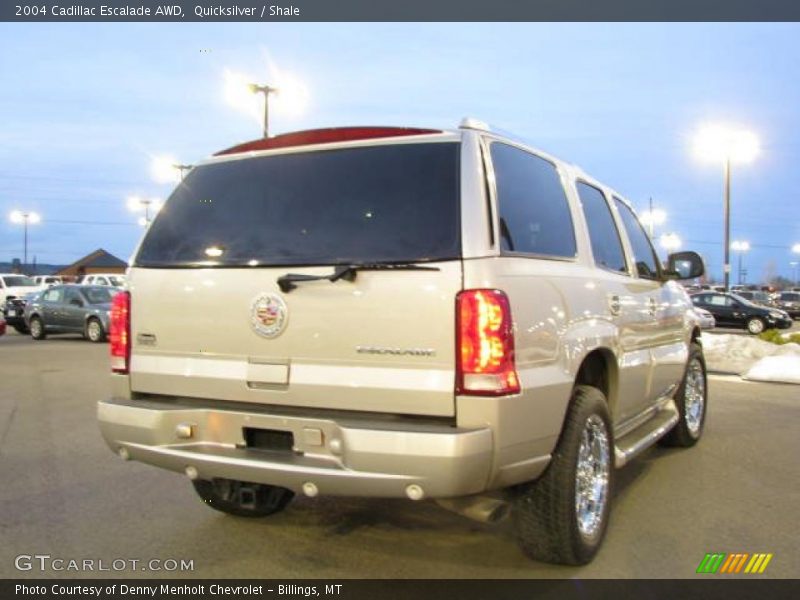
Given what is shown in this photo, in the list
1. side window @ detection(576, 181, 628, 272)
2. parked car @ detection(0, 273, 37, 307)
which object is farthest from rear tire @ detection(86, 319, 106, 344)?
side window @ detection(576, 181, 628, 272)

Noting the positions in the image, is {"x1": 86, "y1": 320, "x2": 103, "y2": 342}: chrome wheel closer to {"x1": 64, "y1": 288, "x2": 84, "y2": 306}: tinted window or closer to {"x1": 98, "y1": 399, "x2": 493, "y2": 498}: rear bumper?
{"x1": 64, "y1": 288, "x2": 84, "y2": 306}: tinted window

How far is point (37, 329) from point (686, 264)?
60.3ft

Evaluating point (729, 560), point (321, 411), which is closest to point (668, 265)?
point (729, 560)

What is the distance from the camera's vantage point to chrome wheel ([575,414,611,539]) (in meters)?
3.87

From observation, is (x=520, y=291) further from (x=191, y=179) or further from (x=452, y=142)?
(x=191, y=179)

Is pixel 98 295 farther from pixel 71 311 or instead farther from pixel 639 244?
pixel 639 244

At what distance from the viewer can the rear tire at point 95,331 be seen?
18672mm

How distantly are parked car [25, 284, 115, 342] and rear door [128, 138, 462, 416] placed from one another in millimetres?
15641

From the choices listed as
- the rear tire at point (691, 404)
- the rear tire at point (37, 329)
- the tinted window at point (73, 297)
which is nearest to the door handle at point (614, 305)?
the rear tire at point (691, 404)

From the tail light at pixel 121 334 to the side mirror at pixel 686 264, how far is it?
4.20m

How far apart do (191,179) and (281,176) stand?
0.63 meters

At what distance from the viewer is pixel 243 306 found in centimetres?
357

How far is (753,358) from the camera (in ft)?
45.0

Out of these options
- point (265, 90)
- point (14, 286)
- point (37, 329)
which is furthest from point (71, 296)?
point (14, 286)
